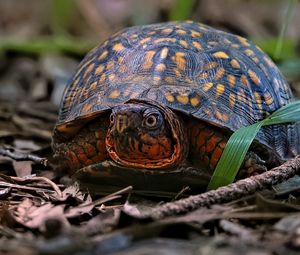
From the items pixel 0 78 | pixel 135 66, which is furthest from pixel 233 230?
pixel 0 78

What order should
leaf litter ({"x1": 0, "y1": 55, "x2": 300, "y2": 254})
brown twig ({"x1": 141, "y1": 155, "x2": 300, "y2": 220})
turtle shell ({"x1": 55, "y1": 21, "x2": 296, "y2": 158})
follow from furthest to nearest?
turtle shell ({"x1": 55, "y1": 21, "x2": 296, "y2": 158}) < brown twig ({"x1": 141, "y1": 155, "x2": 300, "y2": 220}) < leaf litter ({"x1": 0, "y1": 55, "x2": 300, "y2": 254})

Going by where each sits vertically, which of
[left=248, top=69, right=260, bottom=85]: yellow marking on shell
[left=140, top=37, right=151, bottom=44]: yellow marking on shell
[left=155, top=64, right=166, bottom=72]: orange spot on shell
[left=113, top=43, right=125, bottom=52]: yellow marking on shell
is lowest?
[left=248, top=69, right=260, bottom=85]: yellow marking on shell

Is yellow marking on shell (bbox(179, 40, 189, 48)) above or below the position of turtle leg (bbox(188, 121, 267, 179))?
above

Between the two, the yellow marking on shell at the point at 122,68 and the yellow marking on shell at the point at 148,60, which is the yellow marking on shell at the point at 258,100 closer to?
the yellow marking on shell at the point at 148,60

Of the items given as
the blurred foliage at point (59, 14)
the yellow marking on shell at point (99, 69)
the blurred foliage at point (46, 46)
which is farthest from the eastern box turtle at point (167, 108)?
the blurred foliage at point (59, 14)

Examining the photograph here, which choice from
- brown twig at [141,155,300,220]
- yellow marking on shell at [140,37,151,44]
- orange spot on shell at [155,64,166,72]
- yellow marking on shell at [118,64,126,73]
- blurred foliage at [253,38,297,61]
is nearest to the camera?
brown twig at [141,155,300,220]

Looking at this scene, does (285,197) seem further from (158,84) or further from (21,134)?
(21,134)

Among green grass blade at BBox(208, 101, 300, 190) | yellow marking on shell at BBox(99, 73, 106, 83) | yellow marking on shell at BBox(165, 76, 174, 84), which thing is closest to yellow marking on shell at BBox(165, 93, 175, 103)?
yellow marking on shell at BBox(165, 76, 174, 84)

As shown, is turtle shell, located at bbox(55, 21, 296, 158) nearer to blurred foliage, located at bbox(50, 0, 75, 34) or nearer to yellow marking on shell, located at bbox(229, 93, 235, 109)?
yellow marking on shell, located at bbox(229, 93, 235, 109)
